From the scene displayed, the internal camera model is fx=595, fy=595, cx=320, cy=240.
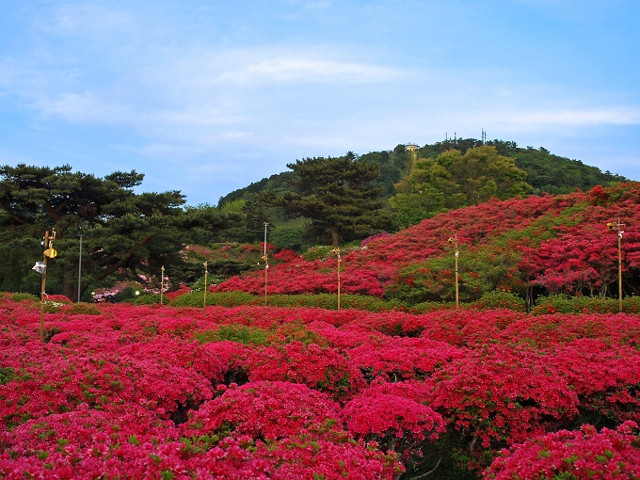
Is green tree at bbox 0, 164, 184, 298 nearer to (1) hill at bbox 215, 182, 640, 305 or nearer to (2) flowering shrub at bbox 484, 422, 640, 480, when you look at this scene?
(1) hill at bbox 215, 182, 640, 305

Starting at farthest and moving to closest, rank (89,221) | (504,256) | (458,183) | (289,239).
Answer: (458,183) < (289,239) < (89,221) < (504,256)

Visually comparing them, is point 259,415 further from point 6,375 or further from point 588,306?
point 588,306

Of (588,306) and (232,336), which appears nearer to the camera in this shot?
(232,336)

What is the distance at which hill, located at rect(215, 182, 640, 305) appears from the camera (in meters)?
16.7

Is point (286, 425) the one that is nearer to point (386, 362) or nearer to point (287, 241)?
point (386, 362)

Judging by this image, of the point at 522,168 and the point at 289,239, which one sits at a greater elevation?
the point at 522,168

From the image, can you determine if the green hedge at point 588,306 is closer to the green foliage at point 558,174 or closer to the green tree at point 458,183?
the green tree at point 458,183

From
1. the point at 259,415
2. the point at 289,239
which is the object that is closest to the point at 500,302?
the point at 259,415

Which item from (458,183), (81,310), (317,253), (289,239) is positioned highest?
(458,183)

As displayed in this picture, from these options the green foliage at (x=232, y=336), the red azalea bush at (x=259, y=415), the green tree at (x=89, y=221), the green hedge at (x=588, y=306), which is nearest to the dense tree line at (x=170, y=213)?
the green tree at (x=89, y=221)

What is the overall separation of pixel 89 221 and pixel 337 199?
46.0 ft

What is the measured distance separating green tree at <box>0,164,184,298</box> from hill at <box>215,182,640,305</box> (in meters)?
3.97

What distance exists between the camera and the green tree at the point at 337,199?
34281 millimetres

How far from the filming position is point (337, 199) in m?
35.2
